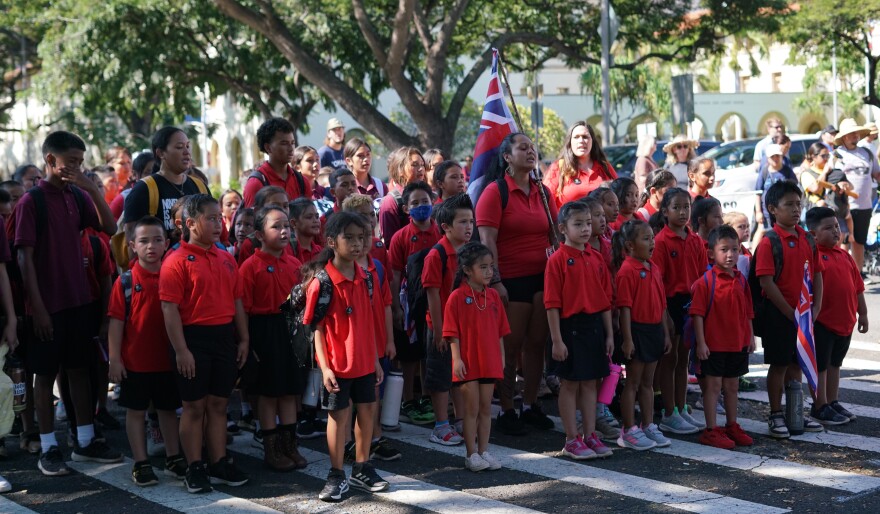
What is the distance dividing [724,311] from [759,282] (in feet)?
1.61

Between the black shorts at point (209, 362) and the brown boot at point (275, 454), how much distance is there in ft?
1.81

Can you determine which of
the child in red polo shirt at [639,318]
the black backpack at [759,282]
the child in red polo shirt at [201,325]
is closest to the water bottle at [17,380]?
the child in red polo shirt at [201,325]

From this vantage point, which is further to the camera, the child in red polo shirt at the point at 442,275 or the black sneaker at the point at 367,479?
the child in red polo shirt at the point at 442,275

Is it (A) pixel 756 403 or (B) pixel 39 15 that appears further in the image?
(B) pixel 39 15

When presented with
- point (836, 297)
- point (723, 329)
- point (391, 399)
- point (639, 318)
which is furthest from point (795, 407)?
point (391, 399)

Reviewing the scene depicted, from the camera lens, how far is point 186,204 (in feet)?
20.7

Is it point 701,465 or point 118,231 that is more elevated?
point 118,231

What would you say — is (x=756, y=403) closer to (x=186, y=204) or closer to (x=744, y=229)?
(x=744, y=229)

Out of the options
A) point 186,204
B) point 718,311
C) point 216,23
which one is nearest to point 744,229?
point 718,311

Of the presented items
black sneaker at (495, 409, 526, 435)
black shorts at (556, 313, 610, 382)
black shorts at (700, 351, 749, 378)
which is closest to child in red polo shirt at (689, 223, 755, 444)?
black shorts at (700, 351, 749, 378)

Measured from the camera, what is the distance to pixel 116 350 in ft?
20.9

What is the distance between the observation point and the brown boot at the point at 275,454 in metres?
6.72

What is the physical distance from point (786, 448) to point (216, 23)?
18350 mm

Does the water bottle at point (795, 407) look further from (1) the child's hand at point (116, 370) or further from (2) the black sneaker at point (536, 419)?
(1) the child's hand at point (116, 370)
